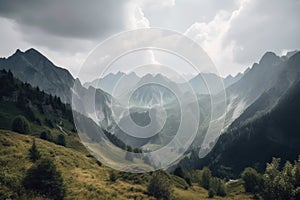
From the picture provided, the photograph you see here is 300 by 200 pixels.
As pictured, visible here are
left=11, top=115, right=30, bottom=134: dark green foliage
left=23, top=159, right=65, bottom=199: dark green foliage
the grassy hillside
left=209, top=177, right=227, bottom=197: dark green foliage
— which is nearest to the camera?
the grassy hillside

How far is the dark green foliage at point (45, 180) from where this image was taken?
5250 cm

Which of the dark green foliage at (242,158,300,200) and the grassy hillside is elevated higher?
the dark green foliage at (242,158,300,200)

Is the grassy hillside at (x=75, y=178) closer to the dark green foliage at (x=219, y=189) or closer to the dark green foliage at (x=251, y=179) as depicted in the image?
the dark green foliage at (x=219, y=189)

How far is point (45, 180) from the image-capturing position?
5325cm

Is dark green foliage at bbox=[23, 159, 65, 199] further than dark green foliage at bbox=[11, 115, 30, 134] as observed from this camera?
No

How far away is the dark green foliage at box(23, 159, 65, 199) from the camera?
2067 inches

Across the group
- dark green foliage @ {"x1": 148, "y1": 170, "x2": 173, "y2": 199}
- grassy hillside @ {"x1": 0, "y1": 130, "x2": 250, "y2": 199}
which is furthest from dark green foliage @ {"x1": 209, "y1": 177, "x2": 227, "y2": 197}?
dark green foliage @ {"x1": 148, "y1": 170, "x2": 173, "y2": 199}

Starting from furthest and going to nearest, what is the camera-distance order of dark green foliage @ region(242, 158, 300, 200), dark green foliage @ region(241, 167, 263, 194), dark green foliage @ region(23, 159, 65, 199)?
dark green foliage @ region(241, 167, 263, 194), dark green foliage @ region(242, 158, 300, 200), dark green foliage @ region(23, 159, 65, 199)

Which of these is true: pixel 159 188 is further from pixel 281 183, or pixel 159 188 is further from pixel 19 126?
pixel 19 126

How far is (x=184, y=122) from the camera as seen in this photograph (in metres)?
43.8

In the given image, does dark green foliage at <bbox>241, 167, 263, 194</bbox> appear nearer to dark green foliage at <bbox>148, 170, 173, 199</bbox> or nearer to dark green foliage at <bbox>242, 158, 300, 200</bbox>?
dark green foliage at <bbox>242, 158, 300, 200</bbox>

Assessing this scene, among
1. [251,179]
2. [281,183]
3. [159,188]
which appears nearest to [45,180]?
[159,188]

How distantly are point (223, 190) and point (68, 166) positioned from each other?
221 feet

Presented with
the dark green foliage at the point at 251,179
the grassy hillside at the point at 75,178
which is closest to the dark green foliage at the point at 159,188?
the grassy hillside at the point at 75,178
